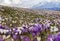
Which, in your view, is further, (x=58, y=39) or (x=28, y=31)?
(x=28, y=31)

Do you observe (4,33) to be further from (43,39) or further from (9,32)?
(43,39)

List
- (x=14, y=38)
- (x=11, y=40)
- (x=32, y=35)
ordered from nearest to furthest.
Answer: (x=11, y=40), (x=14, y=38), (x=32, y=35)

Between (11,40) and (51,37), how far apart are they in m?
Result: 0.98

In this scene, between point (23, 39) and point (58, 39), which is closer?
point (58, 39)

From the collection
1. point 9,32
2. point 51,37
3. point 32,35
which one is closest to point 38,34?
point 32,35

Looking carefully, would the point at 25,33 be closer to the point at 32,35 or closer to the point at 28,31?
the point at 28,31

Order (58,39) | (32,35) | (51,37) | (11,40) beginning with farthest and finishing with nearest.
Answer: (32,35)
(11,40)
(51,37)
(58,39)

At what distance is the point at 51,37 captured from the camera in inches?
180

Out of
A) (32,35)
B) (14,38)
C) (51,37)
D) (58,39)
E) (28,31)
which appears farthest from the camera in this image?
(28,31)

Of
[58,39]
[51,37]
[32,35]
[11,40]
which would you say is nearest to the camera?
[58,39]

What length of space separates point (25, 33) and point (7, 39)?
1.11 metres

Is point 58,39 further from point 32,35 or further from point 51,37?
point 32,35

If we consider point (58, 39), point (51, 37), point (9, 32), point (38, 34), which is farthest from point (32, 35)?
point (58, 39)

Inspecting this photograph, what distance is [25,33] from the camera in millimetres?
6090
